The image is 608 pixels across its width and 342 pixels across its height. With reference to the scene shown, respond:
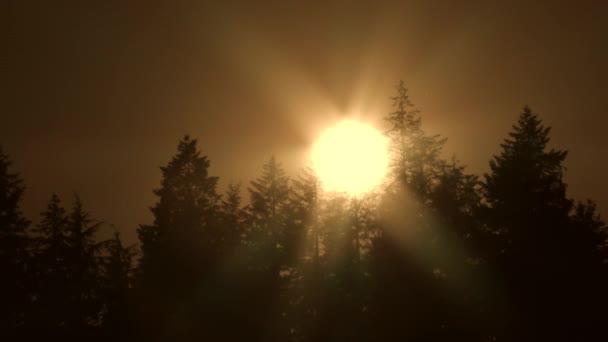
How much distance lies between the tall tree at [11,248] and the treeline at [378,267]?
0.18 ft

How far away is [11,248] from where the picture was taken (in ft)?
84.0

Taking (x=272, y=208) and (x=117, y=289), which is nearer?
(x=117, y=289)

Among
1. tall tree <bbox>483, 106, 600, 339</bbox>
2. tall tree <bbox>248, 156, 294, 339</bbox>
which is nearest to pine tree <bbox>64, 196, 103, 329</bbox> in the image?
tall tree <bbox>248, 156, 294, 339</bbox>

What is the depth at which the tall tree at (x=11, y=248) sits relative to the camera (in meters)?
25.4

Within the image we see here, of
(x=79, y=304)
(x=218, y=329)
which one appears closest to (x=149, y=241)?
(x=218, y=329)

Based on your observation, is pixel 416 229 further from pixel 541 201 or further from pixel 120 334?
pixel 120 334

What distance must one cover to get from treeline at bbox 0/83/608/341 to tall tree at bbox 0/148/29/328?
0.18ft

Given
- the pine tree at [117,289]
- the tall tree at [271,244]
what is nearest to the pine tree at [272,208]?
the tall tree at [271,244]

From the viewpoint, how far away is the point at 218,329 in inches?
993

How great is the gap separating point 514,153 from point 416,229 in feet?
18.6

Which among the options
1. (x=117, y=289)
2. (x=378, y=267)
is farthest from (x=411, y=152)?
(x=117, y=289)

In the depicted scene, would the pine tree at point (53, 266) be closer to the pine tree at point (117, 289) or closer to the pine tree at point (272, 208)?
the pine tree at point (117, 289)

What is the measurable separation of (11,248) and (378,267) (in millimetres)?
17664

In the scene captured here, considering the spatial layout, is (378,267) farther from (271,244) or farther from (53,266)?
(53,266)
